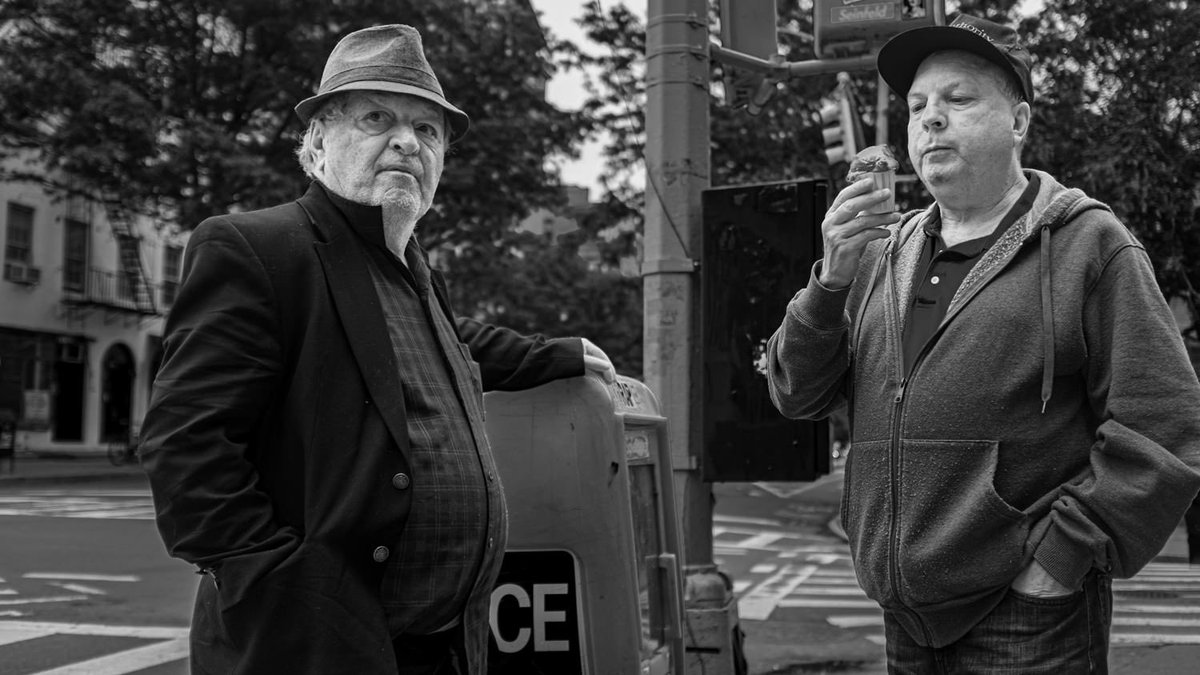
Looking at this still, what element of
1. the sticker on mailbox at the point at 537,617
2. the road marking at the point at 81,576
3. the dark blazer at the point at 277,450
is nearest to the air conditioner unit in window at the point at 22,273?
the road marking at the point at 81,576

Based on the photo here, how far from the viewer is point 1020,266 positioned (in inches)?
92.1

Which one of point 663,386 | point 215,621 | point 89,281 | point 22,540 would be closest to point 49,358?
point 89,281

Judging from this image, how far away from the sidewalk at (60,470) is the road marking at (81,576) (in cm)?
1200

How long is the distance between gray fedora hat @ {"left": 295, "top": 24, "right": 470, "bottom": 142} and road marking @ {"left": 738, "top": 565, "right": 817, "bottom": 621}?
713cm

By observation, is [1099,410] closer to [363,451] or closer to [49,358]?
[363,451]

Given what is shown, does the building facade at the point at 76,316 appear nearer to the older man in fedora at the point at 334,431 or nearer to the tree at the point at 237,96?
the tree at the point at 237,96

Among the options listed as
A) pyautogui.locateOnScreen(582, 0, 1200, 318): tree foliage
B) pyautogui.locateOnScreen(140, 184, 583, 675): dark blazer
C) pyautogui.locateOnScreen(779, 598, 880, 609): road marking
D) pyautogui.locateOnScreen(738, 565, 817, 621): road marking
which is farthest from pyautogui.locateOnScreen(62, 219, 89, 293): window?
pyautogui.locateOnScreen(140, 184, 583, 675): dark blazer

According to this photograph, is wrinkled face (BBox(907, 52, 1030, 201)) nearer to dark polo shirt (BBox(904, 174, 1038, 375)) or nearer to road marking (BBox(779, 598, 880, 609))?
dark polo shirt (BBox(904, 174, 1038, 375))

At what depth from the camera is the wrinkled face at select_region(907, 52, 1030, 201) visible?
95.3 inches

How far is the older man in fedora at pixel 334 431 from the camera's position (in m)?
2.38

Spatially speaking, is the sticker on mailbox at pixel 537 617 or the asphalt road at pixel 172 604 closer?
the sticker on mailbox at pixel 537 617

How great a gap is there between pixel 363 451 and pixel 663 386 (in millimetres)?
3591

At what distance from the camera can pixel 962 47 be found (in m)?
2.45

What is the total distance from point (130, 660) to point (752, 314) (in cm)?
425
